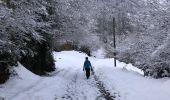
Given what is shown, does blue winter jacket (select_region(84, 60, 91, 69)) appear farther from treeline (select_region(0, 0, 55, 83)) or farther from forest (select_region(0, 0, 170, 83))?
treeline (select_region(0, 0, 55, 83))

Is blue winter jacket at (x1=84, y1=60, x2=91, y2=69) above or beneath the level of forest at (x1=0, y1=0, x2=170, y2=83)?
beneath

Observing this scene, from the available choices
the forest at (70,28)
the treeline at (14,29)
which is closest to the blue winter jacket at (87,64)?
the forest at (70,28)

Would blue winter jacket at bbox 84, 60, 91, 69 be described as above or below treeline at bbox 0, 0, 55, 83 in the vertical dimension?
→ below

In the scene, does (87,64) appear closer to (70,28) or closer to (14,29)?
(70,28)

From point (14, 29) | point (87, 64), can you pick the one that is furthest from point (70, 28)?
point (14, 29)

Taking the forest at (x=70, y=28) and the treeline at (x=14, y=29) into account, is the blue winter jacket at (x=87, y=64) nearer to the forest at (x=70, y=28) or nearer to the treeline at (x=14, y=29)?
the forest at (x=70, y=28)

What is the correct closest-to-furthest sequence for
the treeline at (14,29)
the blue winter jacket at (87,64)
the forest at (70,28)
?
1. the treeline at (14,29)
2. the forest at (70,28)
3. the blue winter jacket at (87,64)

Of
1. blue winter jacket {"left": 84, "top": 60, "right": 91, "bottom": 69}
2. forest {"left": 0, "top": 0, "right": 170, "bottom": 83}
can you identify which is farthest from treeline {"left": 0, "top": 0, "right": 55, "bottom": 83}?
blue winter jacket {"left": 84, "top": 60, "right": 91, "bottom": 69}

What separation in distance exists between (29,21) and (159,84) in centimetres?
Answer: 796

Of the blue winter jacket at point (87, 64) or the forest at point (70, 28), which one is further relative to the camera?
the blue winter jacket at point (87, 64)

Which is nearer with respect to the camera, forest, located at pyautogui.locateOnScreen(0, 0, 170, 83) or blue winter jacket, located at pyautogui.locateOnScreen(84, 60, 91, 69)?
forest, located at pyautogui.locateOnScreen(0, 0, 170, 83)

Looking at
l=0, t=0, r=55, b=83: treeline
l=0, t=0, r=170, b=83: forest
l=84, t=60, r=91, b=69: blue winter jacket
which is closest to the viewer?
l=0, t=0, r=55, b=83: treeline

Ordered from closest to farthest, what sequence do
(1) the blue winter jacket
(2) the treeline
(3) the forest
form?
(2) the treeline < (3) the forest < (1) the blue winter jacket

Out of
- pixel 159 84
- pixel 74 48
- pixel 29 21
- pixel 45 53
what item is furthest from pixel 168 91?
pixel 74 48
